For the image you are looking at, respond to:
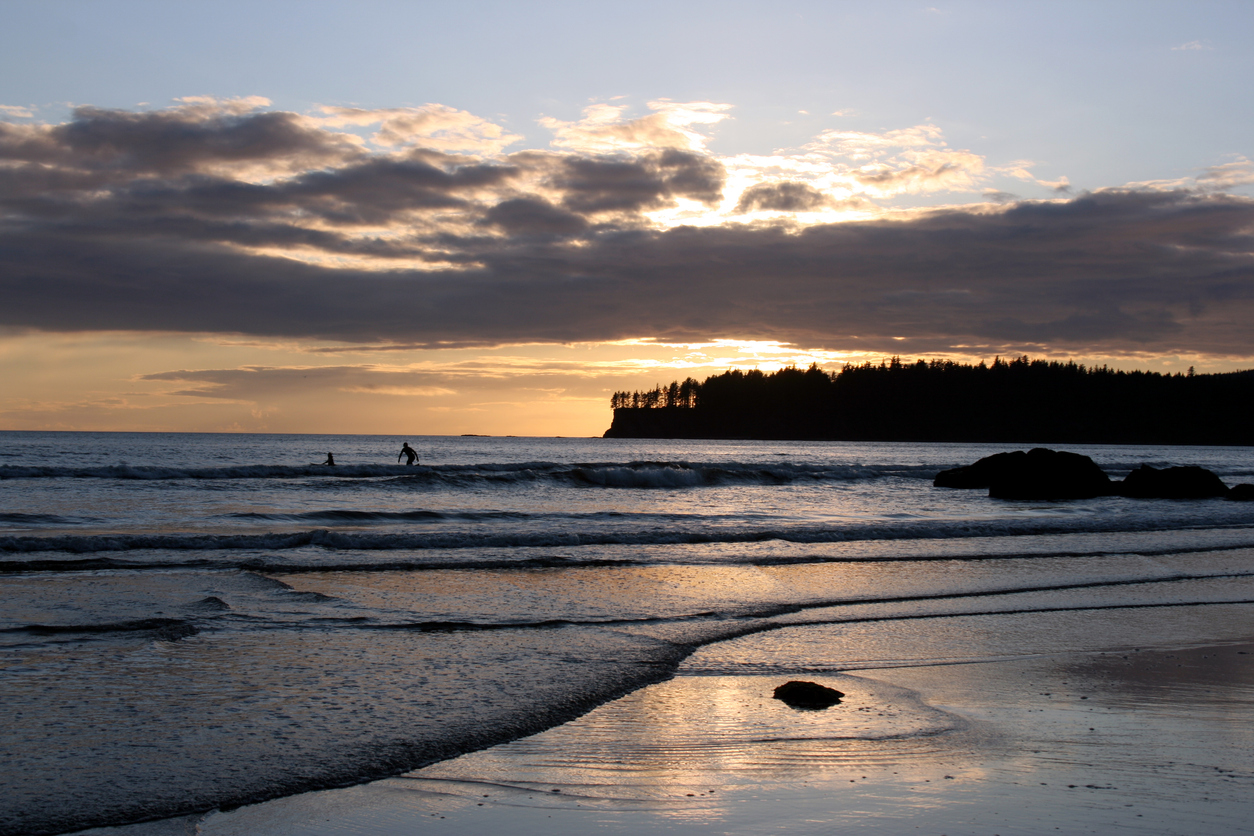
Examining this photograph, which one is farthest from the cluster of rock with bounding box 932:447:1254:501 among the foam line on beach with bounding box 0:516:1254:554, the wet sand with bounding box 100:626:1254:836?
the wet sand with bounding box 100:626:1254:836

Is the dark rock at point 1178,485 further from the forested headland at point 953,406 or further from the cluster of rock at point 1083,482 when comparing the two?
the forested headland at point 953,406

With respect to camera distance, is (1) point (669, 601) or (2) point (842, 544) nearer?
(1) point (669, 601)

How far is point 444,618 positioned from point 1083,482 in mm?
30132

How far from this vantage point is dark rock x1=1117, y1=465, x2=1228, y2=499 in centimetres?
3153

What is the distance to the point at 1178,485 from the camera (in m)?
32.1

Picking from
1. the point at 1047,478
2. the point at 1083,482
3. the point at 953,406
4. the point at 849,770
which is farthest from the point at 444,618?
the point at 953,406

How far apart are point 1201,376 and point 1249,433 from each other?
13323mm

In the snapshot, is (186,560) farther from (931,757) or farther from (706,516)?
(706,516)

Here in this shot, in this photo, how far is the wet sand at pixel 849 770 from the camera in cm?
395

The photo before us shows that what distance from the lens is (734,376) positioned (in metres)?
188

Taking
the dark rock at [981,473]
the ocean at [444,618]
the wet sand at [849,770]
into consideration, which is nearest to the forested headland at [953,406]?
the dark rock at [981,473]

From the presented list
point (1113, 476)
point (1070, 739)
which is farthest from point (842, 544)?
point (1113, 476)

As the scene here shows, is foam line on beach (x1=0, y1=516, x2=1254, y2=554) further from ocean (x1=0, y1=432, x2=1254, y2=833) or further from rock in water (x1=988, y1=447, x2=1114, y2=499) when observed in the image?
rock in water (x1=988, y1=447, x2=1114, y2=499)

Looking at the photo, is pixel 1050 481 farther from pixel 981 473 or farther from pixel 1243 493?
pixel 1243 493
